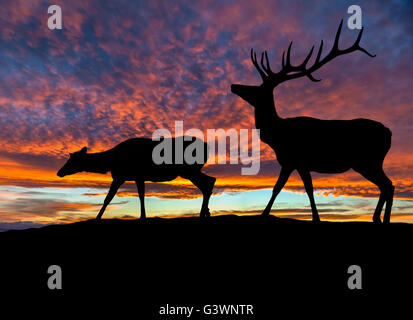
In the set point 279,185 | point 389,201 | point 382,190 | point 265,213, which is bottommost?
point 265,213

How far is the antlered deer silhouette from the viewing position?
9156mm

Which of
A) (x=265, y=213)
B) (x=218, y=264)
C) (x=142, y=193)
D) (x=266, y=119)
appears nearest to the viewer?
(x=218, y=264)

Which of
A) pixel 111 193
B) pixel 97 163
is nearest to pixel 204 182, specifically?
pixel 111 193

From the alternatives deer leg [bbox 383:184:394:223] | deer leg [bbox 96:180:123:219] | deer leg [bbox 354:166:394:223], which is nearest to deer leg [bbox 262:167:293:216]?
deer leg [bbox 354:166:394:223]

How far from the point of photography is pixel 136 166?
30.1 feet

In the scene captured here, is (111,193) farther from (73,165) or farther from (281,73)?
(281,73)

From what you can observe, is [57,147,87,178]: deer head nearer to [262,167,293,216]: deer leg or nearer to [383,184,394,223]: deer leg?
[262,167,293,216]: deer leg

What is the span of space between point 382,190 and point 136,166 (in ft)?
20.6

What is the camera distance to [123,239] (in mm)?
5945

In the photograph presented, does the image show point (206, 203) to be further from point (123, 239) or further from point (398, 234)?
point (398, 234)

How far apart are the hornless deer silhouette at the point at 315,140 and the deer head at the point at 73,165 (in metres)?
5.18

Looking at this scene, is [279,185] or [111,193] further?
[111,193]

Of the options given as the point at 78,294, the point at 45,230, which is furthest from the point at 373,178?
the point at 45,230

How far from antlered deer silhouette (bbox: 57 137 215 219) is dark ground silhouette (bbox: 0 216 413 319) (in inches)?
112
